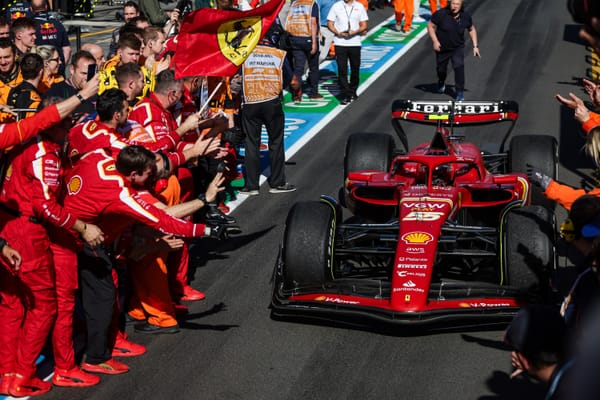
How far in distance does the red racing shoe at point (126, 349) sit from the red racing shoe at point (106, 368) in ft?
0.94

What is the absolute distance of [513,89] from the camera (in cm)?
1912

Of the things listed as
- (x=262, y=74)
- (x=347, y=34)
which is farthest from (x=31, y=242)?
(x=347, y=34)

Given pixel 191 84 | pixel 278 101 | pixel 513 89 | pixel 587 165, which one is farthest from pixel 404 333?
pixel 513 89

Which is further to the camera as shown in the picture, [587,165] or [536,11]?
[536,11]

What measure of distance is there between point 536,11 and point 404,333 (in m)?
21.3

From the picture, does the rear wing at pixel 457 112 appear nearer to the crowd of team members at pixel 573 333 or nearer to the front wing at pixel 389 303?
the front wing at pixel 389 303

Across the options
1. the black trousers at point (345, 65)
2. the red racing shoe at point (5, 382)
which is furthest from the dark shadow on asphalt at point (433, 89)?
the red racing shoe at point (5, 382)

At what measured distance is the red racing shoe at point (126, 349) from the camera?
814 cm

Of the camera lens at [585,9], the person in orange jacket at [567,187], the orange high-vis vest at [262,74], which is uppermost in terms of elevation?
the camera lens at [585,9]

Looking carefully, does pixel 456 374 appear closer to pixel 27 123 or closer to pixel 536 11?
pixel 27 123

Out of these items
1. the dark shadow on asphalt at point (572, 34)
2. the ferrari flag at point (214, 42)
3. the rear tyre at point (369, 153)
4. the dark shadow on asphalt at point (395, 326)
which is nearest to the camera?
the dark shadow on asphalt at point (395, 326)

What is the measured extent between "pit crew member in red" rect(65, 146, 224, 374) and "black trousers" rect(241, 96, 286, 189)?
16.2ft

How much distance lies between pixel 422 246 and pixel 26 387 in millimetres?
3361

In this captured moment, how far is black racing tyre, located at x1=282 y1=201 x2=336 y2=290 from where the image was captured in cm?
867
